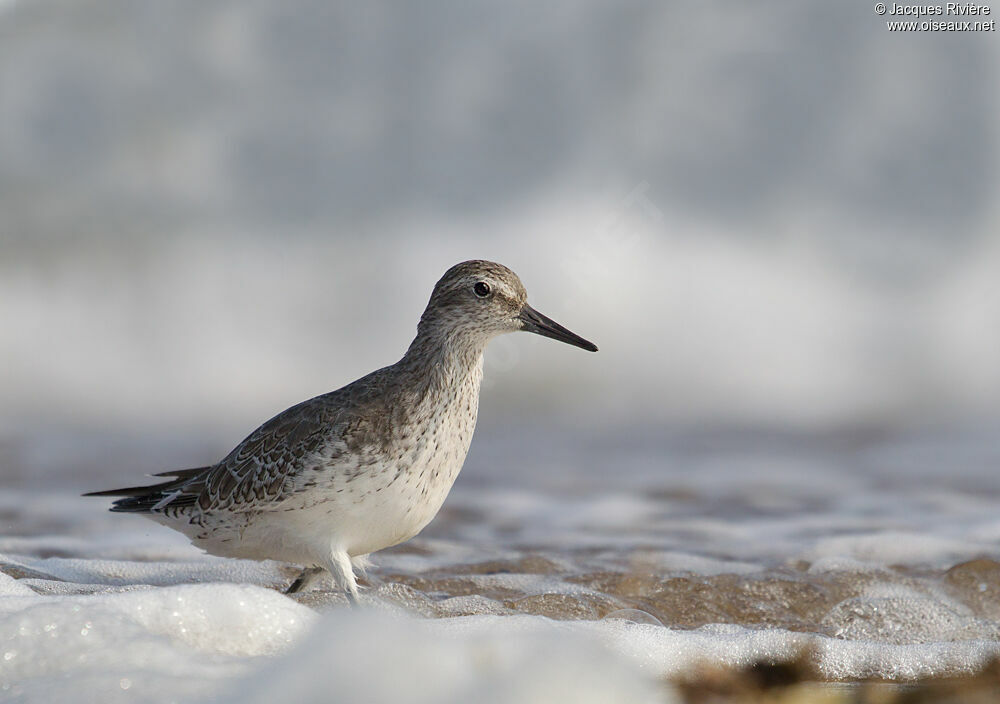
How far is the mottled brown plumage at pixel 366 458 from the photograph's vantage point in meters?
3.87

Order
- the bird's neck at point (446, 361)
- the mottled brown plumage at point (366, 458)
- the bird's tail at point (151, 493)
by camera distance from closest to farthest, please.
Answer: the mottled brown plumage at point (366, 458)
the bird's neck at point (446, 361)
the bird's tail at point (151, 493)

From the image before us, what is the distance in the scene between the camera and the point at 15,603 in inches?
109

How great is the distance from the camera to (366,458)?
384cm

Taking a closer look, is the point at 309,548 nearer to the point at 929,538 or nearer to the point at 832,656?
the point at 832,656

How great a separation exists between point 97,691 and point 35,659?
25cm

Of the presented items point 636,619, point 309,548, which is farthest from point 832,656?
point 309,548

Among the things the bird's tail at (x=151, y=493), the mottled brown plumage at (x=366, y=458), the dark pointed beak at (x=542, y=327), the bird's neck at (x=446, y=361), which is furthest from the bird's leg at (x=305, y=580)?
the dark pointed beak at (x=542, y=327)

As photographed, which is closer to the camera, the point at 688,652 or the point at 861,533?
the point at 688,652

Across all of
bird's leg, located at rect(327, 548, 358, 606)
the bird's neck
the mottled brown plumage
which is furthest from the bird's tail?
the bird's neck

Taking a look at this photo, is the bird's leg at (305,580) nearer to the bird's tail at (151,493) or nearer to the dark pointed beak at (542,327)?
the bird's tail at (151,493)

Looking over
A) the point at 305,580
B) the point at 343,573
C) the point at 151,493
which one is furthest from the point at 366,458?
the point at 151,493

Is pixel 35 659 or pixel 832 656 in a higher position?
pixel 35 659

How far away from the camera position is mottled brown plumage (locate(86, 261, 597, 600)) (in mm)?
3871

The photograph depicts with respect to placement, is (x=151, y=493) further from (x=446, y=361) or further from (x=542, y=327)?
(x=542, y=327)
